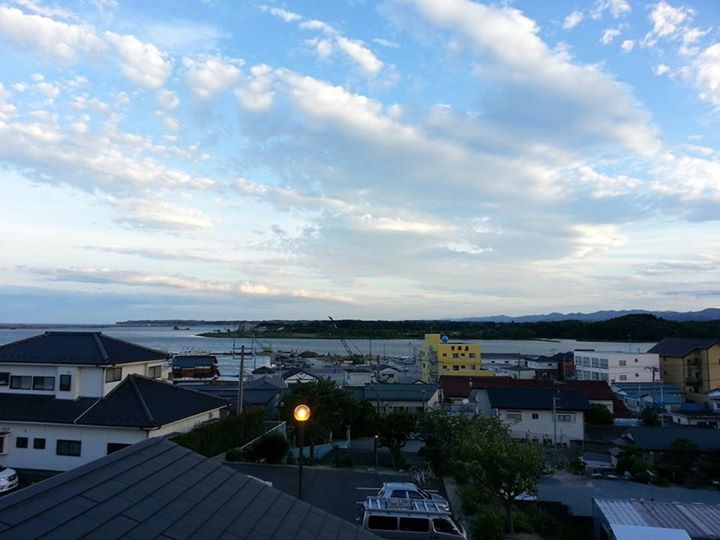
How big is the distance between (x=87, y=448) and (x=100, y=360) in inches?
115

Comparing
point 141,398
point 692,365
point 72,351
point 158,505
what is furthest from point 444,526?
point 692,365

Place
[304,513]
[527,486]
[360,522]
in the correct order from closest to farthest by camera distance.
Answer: [304,513] → [360,522] → [527,486]

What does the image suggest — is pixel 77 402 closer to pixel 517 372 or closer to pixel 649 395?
pixel 649 395

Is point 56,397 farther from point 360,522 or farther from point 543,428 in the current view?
point 543,428

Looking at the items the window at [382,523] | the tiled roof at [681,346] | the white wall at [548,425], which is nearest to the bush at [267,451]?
the window at [382,523]

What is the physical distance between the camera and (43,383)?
18.6 meters

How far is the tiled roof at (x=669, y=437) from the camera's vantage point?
2180 centimetres

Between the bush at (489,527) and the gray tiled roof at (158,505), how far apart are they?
9141 millimetres

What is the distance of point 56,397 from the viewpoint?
18.2 metres

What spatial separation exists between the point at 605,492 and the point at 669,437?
595 centimetres

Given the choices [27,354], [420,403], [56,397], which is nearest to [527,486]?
[56,397]

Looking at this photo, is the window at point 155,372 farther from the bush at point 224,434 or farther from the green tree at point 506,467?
the green tree at point 506,467

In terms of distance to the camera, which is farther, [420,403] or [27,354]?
[420,403]

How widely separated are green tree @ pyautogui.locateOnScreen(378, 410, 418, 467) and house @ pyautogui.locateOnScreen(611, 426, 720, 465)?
9.39m
